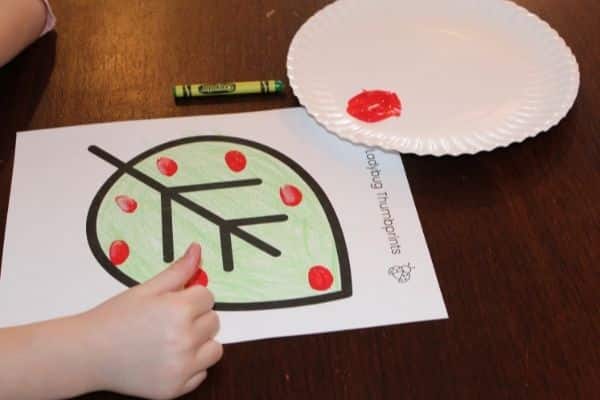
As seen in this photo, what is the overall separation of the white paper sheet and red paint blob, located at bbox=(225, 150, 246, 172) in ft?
0.08

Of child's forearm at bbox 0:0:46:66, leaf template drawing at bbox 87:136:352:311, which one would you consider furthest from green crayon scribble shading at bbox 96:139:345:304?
child's forearm at bbox 0:0:46:66

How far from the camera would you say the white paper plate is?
64cm

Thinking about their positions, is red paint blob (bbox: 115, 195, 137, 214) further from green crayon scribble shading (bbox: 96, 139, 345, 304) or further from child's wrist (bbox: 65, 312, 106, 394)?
child's wrist (bbox: 65, 312, 106, 394)

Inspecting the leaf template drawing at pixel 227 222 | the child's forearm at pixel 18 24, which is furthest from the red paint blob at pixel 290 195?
the child's forearm at pixel 18 24

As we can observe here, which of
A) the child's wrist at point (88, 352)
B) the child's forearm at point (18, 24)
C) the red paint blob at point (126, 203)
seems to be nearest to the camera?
the child's wrist at point (88, 352)

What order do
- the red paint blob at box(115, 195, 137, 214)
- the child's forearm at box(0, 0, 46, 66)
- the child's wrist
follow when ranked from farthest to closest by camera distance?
1. the child's forearm at box(0, 0, 46, 66)
2. the red paint blob at box(115, 195, 137, 214)
3. the child's wrist

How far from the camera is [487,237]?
0.58 m

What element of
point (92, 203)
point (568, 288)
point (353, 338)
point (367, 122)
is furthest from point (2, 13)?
point (568, 288)

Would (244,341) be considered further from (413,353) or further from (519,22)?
(519,22)

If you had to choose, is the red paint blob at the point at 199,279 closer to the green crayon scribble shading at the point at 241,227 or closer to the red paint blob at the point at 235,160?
the green crayon scribble shading at the point at 241,227

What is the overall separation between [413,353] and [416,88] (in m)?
0.29

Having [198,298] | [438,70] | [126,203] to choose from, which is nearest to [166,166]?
[126,203]

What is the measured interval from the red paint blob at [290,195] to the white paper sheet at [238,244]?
0.01m

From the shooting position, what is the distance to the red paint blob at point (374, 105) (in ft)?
2.15
